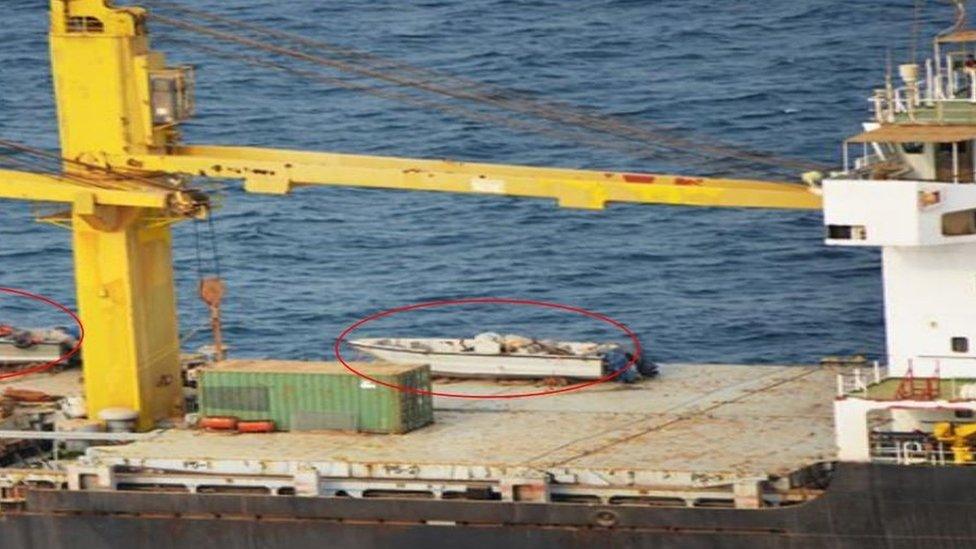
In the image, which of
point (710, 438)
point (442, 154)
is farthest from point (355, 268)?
point (710, 438)

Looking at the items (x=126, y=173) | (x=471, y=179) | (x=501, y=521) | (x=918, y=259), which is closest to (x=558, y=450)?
(x=501, y=521)

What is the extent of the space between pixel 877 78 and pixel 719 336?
91.0 ft

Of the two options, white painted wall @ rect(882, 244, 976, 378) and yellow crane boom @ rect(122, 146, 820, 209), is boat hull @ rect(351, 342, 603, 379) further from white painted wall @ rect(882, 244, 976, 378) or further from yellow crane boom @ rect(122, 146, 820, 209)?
white painted wall @ rect(882, 244, 976, 378)

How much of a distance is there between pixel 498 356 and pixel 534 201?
3139 cm

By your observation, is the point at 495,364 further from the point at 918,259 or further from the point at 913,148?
the point at 913,148

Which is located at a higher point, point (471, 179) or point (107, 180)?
point (107, 180)

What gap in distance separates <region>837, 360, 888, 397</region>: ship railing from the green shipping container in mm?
9158

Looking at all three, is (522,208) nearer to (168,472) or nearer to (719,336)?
(719,336)

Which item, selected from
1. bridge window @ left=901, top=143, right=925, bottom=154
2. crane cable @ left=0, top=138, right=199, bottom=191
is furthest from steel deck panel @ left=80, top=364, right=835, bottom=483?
bridge window @ left=901, top=143, right=925, bottom=154

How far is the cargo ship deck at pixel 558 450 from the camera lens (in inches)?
2019

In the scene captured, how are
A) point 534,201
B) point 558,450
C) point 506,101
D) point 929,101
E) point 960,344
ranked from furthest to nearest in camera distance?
point 534,201 < point 506,101 < point 558,450 < point 929,101 < point 960,344

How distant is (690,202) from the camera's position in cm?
5431

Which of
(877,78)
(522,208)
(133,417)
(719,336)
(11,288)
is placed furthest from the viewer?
(877,78)

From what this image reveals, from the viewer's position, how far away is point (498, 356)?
2361 inches
